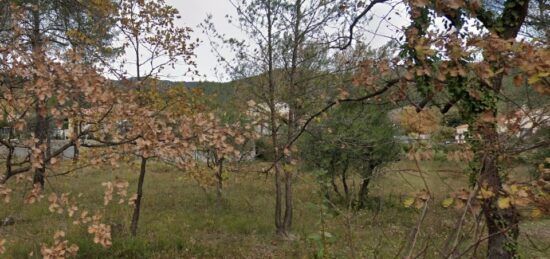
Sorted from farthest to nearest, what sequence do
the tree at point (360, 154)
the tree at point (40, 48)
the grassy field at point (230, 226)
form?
1. the tree at point (360, 154)
2. the grassy field at point (230, 226)
3. the tree at point (40, 48)

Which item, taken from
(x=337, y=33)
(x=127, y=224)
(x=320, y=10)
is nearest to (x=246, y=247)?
(x=127, y=224)

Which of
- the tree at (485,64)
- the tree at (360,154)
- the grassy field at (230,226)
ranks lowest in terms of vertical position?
the grassy field at (230,226)

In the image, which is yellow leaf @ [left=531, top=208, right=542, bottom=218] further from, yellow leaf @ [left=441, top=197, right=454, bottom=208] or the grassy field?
the grassy field

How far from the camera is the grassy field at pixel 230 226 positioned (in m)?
5.78

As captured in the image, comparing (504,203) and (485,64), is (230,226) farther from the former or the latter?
(504,203)

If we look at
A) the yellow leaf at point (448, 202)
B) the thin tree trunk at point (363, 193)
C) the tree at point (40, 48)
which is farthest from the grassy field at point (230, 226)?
the yellow leaf at point (448, 202)

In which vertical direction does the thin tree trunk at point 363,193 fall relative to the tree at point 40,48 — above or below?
below

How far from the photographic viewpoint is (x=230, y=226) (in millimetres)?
8781

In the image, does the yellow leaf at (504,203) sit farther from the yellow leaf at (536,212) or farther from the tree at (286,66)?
the tree at (286,66)

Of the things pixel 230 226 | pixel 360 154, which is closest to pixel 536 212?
pixel 230 226

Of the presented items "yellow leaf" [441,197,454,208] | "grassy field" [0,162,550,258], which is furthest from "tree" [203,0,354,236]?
"yellow leaf" [441,197,454,208]

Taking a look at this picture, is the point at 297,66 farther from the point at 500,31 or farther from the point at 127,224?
the point at 127,224

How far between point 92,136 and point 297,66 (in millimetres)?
5081

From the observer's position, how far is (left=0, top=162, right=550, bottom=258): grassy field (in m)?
5.78
